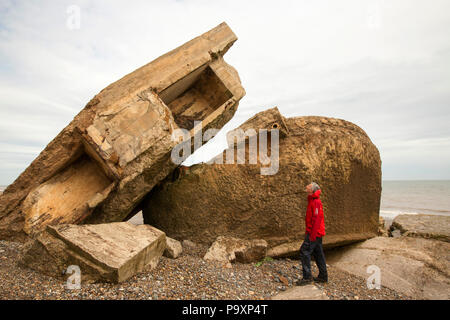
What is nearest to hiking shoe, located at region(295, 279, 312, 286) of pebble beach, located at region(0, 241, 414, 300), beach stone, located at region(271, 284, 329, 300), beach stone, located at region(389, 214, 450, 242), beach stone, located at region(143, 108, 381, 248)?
pebble beach, located at region(0, 241, 414, 300)

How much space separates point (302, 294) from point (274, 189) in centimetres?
212

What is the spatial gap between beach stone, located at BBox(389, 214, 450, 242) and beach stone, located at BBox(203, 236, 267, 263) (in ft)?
12.3

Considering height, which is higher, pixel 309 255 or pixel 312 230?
pixel 312 230

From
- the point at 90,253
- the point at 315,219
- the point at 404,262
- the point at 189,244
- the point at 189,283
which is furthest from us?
the point at 189,244

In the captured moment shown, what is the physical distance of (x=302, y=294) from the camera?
3.26m

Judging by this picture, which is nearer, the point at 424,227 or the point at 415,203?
the point at 424,227

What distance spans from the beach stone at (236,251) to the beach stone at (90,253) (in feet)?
3.67

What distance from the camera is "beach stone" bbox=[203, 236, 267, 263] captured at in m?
4.53

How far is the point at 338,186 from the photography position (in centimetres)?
530

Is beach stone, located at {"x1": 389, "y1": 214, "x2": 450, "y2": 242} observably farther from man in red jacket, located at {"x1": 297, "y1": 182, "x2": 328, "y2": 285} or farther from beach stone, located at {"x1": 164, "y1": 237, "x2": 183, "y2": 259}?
beach stone, located at {"x1": 164, "y1": 237, "x2": 183, "y2": 259}

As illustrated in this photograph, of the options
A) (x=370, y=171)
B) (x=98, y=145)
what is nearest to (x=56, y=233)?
(x=98, y=145)
